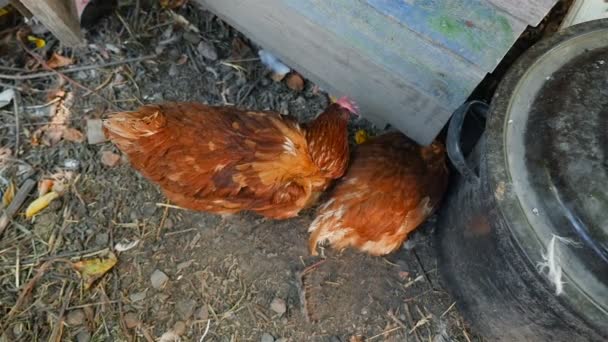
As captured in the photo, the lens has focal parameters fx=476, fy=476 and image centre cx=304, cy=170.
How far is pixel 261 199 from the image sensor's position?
1849 mm

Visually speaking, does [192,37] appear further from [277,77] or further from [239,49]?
[277,77]

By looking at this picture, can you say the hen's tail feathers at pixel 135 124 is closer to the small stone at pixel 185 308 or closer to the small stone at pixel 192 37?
the small stone at pixel 185 308

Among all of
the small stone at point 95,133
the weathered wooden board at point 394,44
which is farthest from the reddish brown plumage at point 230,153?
the small stone at point 95,133

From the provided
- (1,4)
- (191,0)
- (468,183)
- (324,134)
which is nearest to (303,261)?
(324,134)

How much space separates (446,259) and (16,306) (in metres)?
1.76

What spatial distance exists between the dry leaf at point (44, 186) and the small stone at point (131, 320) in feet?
2.29

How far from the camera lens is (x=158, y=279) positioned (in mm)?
2031

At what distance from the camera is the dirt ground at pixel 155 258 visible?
1.97 m

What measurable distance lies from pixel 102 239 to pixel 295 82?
3.89 ft

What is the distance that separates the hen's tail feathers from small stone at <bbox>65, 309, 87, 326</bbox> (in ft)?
2.60

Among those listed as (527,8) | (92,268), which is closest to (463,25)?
(527,8)

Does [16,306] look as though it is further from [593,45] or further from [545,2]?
[593,45]

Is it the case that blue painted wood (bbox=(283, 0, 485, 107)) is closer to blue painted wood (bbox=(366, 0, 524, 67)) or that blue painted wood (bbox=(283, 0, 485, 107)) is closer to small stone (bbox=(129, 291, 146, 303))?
blue painted wood (bbox=(366, 0, 524, 67))

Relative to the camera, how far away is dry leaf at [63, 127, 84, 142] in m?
2.28
